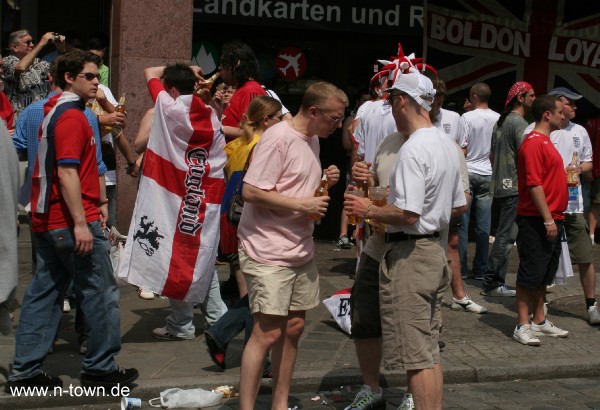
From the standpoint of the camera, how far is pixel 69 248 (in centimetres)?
665

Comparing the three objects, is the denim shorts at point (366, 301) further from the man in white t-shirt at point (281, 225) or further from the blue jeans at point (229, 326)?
the blue jeans at point (229, 326)

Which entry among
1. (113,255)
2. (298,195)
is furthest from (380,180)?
(113,255)

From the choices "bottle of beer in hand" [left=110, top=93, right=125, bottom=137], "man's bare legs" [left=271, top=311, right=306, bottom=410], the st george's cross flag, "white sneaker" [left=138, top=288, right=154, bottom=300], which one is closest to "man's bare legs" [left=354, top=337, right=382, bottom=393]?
"man's bare legs" [left=271, top=311, right=306, bottom=410]

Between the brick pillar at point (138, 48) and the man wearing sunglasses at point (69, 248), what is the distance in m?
4.62

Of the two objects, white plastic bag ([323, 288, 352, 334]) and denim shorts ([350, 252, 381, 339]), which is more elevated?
denim shorts ([350, 252, 381, 339])

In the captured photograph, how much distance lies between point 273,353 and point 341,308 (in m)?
2.27

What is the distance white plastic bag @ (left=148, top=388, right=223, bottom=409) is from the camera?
672 cm

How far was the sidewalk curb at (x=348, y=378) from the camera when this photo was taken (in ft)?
22.2

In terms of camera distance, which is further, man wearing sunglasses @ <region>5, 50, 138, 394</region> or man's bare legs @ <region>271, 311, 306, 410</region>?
man wearing sunglasses @ <region>5, 50, 138, 394</region>

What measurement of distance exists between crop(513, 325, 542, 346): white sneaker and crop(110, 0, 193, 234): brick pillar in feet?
15.1

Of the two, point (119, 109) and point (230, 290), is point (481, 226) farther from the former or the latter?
point (119, 109)

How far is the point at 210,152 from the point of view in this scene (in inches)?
312

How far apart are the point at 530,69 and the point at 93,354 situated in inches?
373

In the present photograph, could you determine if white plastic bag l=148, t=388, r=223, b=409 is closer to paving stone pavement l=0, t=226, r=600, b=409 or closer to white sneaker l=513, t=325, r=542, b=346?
paving stone pavement l=0, t=226, r=600, b=409
